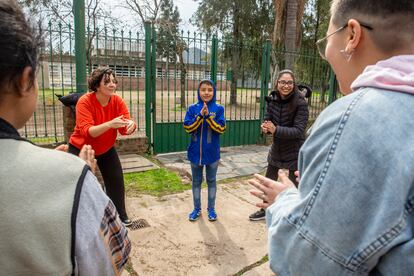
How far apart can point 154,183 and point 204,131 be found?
66.2 inches

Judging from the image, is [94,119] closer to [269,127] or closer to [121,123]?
[121,123]

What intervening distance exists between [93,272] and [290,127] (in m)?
3.27

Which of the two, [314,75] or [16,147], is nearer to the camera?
[16,147]

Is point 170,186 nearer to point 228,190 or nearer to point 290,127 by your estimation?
point 228,190

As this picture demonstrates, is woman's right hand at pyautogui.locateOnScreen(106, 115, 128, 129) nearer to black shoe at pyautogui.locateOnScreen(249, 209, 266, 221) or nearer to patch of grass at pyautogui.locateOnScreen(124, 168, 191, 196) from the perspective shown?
patch of grass at pyautogui.locateOnScreen(124, 168, 191, 196)

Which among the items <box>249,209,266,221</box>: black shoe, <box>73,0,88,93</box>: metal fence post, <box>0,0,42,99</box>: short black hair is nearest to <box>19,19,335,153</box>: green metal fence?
<box>73,0,88,93</box>: metal fence post

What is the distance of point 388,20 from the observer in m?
0.88

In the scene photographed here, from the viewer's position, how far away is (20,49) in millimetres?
926

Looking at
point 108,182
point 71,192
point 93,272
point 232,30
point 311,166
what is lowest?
point 108,182

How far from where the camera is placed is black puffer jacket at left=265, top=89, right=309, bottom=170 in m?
3.88

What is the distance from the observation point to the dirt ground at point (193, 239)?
9.98 feet

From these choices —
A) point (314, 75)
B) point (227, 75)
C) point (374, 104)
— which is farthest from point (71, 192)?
point (314, 75)

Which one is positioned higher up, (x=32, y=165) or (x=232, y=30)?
(x=232, y=30)

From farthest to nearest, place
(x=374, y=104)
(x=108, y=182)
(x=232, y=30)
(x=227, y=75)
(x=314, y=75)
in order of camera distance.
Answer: (x=232, y=30) < (x=314, y=75) < (x=227, y=75) < (x=108, y=182) < (x=374, y=104)
